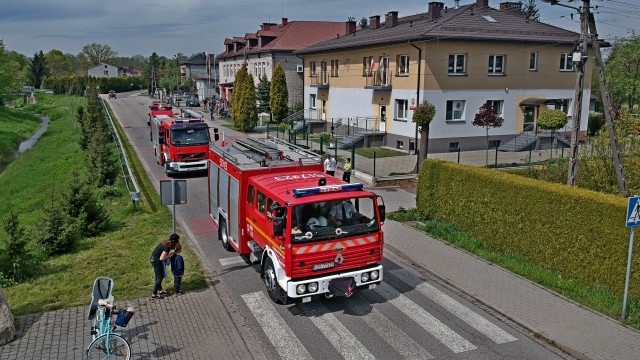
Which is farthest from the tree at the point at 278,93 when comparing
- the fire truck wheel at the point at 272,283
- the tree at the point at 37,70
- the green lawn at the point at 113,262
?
the tree at the point at 37,70

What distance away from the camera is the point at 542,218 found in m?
12.4

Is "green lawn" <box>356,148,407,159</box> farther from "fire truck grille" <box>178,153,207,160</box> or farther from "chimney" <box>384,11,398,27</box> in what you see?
"chimney" <box>384,11,398,27</box>

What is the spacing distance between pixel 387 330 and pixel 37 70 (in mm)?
144087

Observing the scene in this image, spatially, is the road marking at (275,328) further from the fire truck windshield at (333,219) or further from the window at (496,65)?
the window at (496,65)

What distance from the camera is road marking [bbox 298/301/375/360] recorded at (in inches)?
340

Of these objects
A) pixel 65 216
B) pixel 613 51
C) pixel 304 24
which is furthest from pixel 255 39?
pixel 65 216

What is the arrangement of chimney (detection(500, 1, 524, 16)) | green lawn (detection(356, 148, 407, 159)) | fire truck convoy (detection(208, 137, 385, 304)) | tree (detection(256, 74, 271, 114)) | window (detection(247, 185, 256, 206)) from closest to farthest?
fire truck convoy (detection(208, 137, 385, 304))
window (detection(247, 185, 256, 206))
green lawn (detection(356, 148, 407, 159))
chimney (detection(500, 1, 524, 16))
tree (detection(256, 74, 271, 114))

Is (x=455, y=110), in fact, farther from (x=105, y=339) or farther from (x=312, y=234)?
(x=105, y=339)

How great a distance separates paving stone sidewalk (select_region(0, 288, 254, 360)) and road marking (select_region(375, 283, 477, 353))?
318cm

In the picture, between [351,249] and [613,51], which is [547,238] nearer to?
[351,249]

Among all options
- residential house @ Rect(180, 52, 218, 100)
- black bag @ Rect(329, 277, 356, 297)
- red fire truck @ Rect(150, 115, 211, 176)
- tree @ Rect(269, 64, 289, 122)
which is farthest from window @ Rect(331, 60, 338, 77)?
residential house @ Rect(180, 52, 218, 100)

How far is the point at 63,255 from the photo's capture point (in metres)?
14.2

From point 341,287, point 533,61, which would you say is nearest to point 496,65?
point 533,61

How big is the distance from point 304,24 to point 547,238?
171 ft
